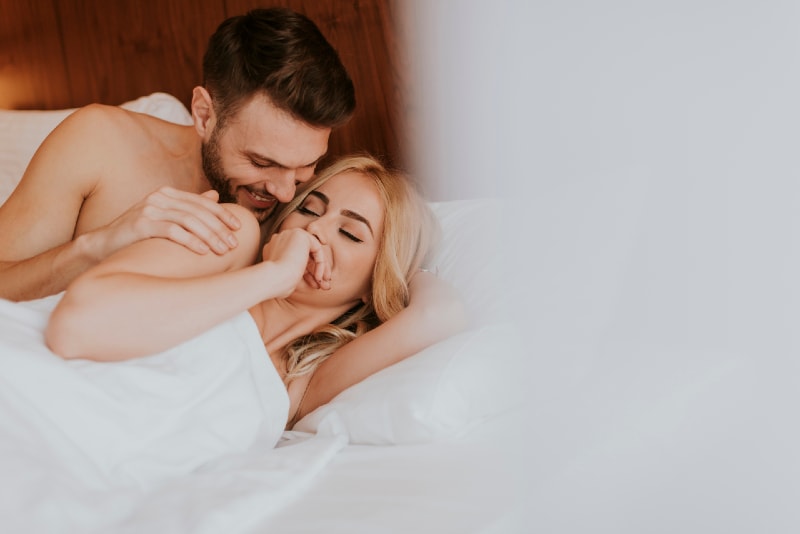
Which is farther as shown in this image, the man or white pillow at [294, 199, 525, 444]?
the man

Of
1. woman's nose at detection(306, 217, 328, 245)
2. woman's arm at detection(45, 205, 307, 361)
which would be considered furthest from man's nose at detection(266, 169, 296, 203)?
woman's arm at detection(45, 205, 307, 361)

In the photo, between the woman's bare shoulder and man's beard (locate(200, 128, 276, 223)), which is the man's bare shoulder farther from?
the woman's bare shoulder

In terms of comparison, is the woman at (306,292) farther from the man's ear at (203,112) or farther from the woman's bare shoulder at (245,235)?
the man's ear at (203,112)

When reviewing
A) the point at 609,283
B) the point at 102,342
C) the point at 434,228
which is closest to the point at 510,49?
the point at 609,283

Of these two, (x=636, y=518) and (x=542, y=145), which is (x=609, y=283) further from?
(x=636, y=518)

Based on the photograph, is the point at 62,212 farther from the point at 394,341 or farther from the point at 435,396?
the point at 435,396

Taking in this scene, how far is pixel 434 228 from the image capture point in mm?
1537

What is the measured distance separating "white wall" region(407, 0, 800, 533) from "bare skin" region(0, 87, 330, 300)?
30.0 inches

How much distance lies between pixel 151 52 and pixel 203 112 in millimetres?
807

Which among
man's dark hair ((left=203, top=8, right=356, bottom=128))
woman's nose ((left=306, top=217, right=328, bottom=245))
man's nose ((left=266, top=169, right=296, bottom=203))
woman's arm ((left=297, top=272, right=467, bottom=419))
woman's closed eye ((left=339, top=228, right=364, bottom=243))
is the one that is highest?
man's dark hair ((left=203, top=8, right=356, bottom=128))

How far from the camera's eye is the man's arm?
1.31m

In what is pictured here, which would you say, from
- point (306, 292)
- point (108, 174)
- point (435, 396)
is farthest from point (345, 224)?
point (108, 174)

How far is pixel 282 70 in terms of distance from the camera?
148 cm

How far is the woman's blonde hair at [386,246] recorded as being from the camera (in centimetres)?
144
